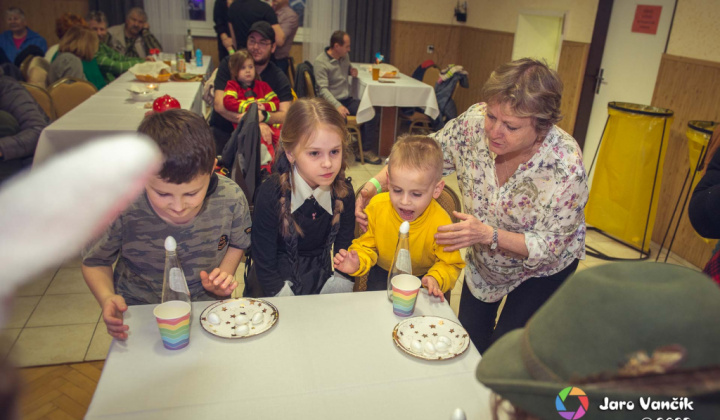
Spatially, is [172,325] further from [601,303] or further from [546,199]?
[546,199]

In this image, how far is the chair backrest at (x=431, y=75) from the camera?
620 cm

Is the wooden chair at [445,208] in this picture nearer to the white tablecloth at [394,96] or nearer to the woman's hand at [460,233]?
the woman's hand at [460,233]

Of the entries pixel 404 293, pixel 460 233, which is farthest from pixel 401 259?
pixel 460 233

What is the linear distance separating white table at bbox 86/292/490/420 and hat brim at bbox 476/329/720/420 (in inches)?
16.3

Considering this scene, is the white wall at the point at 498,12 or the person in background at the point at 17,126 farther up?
the white wall at the point at 498,12

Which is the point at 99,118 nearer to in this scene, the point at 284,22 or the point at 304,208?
the point at 304,208

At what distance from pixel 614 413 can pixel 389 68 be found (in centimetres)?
586

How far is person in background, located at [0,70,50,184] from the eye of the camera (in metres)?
2.68

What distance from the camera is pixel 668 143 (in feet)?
11.7

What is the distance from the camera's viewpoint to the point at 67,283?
9.25ft

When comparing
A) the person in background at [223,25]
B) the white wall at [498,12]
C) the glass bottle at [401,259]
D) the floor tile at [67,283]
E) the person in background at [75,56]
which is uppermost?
the white wall at [498,12]

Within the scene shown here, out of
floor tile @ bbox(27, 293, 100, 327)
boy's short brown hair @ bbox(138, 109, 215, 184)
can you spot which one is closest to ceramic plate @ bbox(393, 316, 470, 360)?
boy's short brown hair @ bbox(138, 109, 215, 184)

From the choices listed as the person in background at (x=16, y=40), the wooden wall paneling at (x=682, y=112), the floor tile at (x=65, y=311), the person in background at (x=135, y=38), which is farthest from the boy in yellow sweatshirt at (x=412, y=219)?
the person in background at (x=135, y=38)

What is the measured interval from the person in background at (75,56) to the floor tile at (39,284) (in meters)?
2.13
